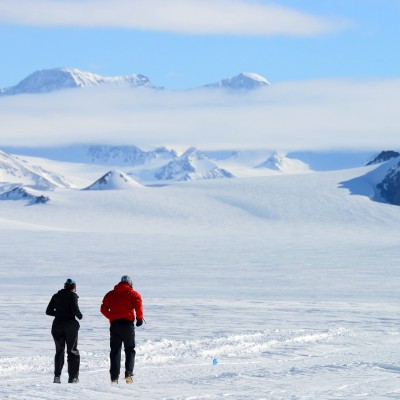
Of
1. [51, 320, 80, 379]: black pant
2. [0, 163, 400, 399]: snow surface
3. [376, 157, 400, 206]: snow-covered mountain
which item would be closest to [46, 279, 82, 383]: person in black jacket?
[51, 320, 80, 379]: black pant

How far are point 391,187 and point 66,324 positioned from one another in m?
109

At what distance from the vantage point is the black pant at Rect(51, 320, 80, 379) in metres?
10.8

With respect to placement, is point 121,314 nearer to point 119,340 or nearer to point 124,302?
point 124,302

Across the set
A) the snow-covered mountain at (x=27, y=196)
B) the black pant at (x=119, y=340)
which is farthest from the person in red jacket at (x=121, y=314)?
the snow-covered mountain at (x=27, y=196)

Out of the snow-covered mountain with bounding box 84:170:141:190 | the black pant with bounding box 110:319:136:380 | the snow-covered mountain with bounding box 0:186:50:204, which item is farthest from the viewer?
the snow-covered mountain with bounding box 84:170:141:190

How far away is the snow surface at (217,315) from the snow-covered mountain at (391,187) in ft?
113

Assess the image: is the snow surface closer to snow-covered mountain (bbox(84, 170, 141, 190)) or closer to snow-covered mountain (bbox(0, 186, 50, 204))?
snow-covered mountain (bbox(0, 186, 50, 204))

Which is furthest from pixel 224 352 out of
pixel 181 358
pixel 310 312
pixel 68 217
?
pixel 68 217

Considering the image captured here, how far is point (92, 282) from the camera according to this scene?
105 feet

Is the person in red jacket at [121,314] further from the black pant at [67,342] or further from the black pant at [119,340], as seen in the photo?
the black pant at [67,342]

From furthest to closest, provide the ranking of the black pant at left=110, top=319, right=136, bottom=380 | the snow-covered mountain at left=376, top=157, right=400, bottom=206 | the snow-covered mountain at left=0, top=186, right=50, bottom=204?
the snow-covered mountain at left=376, top=157, right=400, bottom=206
the snow-covered mountain at left=0, top=186, right=50, bottom=204
the black pant at left=110, top=319, right=136, bottom=380

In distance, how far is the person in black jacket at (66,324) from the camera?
10734 millimetres

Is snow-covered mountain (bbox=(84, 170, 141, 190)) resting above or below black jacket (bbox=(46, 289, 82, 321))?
above

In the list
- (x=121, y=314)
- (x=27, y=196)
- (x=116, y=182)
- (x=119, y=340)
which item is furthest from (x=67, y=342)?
(x=116, y=182)
